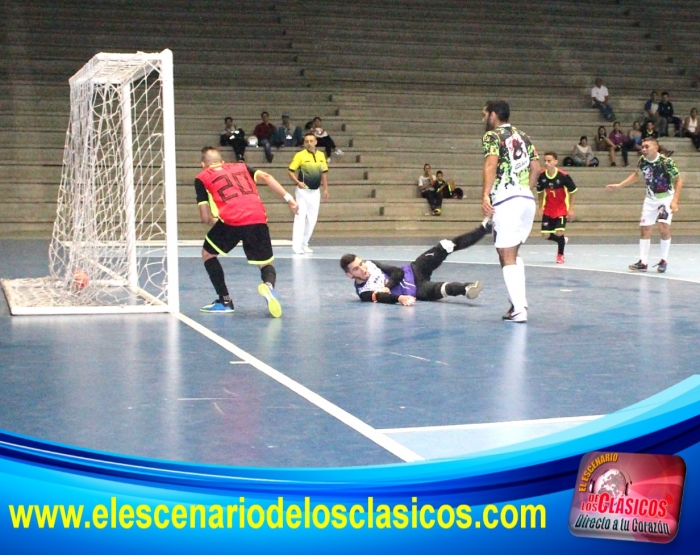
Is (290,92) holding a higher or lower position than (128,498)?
higher

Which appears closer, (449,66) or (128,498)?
(128,498)

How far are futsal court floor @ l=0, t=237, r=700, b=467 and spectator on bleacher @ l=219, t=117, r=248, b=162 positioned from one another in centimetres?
1110

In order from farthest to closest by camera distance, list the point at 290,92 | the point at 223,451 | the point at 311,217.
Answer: the point at 290,92 → the point at 311,217 → the point at 223,451

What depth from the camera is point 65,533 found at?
1.82 metres

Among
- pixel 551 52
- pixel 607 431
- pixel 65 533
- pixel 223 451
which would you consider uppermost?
pixel 551 52

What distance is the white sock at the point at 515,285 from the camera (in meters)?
8.52

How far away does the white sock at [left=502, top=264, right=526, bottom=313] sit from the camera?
27.9 feet

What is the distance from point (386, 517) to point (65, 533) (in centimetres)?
60

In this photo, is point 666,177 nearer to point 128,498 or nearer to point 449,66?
point 128,498

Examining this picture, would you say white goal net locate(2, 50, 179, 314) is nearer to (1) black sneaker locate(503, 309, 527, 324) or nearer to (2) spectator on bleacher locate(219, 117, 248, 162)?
(1) black sneaker locate(503, 309, 527, 324)

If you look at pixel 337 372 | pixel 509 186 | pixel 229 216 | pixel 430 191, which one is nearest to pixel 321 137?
pixel 430 191

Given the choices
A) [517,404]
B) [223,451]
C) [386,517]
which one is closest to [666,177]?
[517,404]

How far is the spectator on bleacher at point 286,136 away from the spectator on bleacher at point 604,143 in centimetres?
781

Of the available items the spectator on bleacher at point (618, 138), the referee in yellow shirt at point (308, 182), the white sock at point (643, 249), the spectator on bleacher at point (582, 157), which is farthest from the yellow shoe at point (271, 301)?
the spectator on bleacher at point (618, 138)
